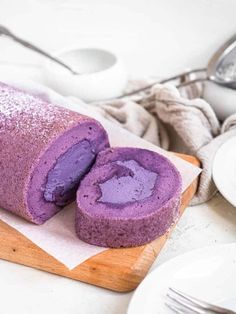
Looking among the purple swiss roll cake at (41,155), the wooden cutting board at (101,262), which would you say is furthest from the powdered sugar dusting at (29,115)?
the wooden cutting board at (101,262)

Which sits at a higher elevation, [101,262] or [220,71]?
[220,71]

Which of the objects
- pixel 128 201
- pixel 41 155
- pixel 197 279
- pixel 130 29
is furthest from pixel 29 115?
pixel 130 29

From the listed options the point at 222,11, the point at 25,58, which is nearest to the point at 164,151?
the point at 222,11

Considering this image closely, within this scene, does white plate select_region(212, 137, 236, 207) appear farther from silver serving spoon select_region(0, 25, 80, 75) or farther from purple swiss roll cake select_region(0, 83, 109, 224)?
silver serving spoon select_region(0, 25, 80, 75)

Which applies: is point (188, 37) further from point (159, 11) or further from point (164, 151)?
point (164, 151)

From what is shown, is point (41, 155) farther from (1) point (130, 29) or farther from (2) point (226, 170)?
(1) point (130, 29)

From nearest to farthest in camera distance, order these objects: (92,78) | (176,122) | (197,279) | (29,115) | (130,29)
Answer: (197,279), (29,115), (176,122), (92,78), (130,29)

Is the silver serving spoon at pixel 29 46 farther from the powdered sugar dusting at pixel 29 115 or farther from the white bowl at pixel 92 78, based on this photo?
the powdered sugar dusting at pixel 29 115
